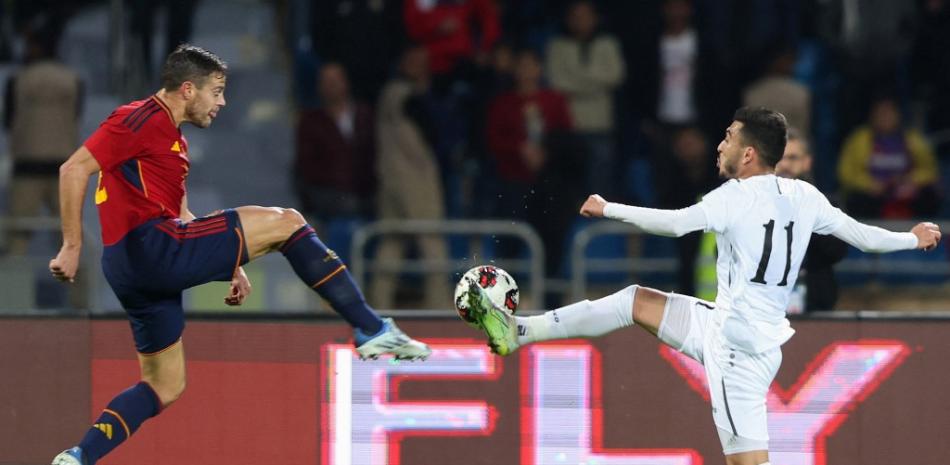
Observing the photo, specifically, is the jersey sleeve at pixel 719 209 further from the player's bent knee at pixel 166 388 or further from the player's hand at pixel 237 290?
the player's bent knee at pixel 166 388

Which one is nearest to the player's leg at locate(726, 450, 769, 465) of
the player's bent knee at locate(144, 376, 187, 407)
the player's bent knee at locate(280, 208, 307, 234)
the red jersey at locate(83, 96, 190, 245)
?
the player's bent knee at locate(280, 208, 307, 234)

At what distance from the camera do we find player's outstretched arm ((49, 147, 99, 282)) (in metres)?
7.45

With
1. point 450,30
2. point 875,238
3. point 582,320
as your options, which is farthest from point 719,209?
point 450,30

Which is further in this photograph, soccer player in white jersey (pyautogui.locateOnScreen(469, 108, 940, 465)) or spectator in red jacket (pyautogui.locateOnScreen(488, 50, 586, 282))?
spectator in red jacket (pyautogui.locateOnScreen(488, 50, 586, 282))

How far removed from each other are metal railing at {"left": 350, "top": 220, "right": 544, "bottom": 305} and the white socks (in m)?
4.06

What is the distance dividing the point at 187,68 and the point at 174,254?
32.7 inches

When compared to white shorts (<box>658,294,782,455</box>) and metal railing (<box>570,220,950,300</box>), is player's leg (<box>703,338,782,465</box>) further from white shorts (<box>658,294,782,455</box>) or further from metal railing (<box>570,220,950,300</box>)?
metal railing (<box>570,220,950,300</box>)

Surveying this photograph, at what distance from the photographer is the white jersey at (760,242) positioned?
24.2ft

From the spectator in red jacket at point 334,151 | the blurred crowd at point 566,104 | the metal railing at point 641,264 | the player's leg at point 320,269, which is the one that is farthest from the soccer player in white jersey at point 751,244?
the spectator in red jacket at point 334,151

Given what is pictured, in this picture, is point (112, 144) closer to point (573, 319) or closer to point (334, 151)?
point (573, 319)

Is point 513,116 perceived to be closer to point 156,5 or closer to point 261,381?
point 156,5

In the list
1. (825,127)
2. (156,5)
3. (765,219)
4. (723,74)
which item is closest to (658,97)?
(723,74)

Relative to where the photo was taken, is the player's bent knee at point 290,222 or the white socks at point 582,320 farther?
the white socks at point 582,320

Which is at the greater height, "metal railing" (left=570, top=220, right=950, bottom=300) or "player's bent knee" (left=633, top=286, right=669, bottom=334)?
"metal railing" (left=570, top=220, right=950, bottom=300)
